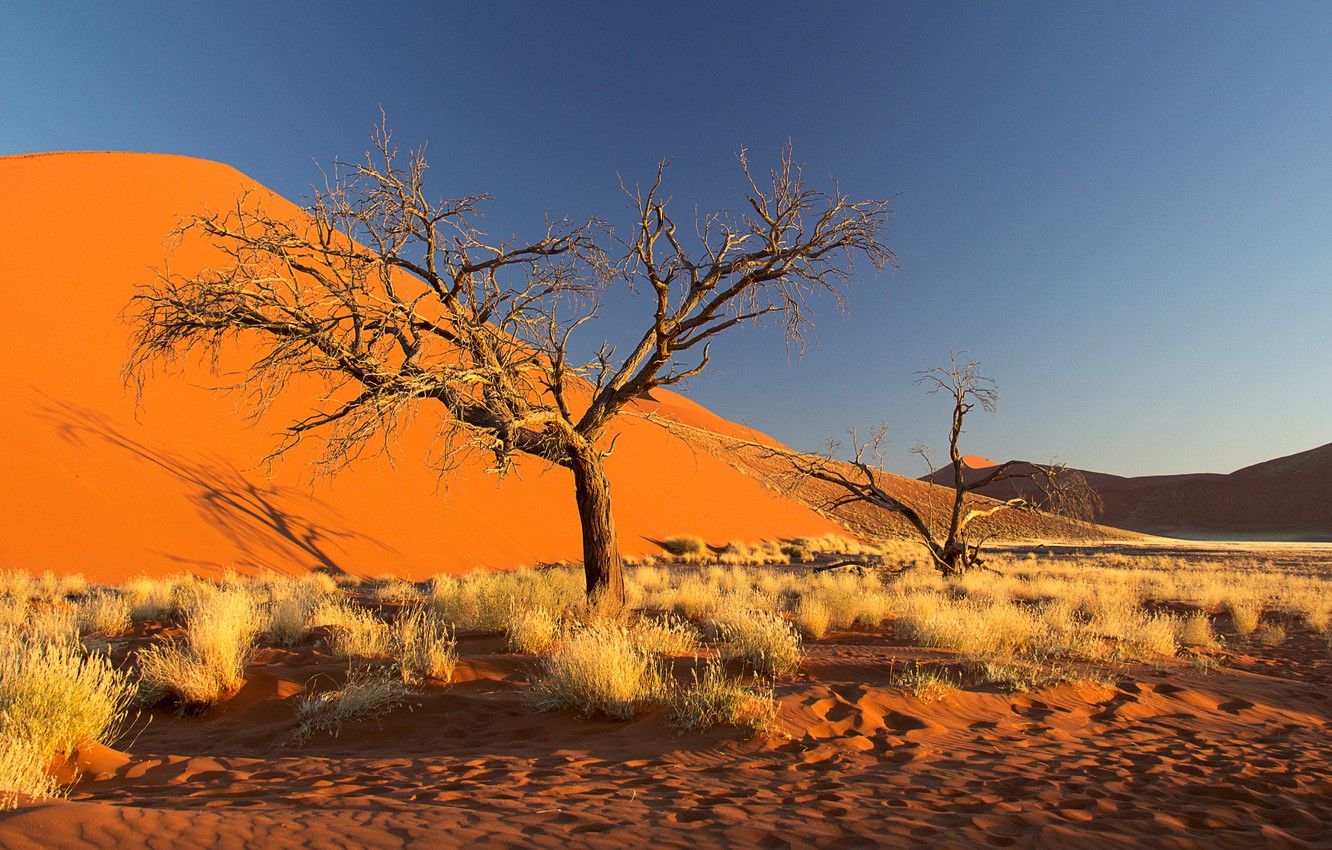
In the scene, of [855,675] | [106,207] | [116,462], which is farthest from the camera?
[106,207]

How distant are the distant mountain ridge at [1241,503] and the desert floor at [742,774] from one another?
62.9 meters

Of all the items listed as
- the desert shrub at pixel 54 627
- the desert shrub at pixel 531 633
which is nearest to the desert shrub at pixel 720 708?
the desert shrub at pixel 531 633

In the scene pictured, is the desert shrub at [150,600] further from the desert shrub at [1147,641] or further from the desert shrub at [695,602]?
the desert shrub at [1147,641]

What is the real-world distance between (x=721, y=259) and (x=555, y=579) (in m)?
6.10

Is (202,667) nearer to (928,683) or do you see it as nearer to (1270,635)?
(928,683)

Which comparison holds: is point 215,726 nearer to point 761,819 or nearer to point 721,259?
point 761,819

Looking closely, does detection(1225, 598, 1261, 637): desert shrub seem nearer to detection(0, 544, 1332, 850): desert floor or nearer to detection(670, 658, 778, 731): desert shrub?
detection(0, 544, 1332, 850): desert floor

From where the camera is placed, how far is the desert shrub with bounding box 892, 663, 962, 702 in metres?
5.37

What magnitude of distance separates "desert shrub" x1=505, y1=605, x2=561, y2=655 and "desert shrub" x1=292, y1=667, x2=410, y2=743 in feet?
6.52

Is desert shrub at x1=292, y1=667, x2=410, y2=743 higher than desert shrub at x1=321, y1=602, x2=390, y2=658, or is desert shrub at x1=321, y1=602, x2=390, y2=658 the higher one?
desert shrub at x1=321, y1=602, x2=390, y2=658

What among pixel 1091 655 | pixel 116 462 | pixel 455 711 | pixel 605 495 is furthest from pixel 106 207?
pixel 1091 655

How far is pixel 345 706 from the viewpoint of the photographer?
4.93m

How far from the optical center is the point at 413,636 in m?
6.61

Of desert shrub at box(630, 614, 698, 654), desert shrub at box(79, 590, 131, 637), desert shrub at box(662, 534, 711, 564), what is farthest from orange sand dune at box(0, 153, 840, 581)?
desert shrub at box(79, 590, 131, 637)
